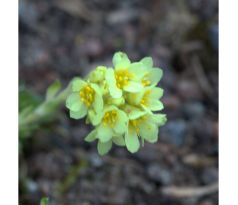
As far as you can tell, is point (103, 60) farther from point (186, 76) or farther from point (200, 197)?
point (200, 197)

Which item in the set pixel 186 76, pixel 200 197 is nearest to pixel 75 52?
pixel 186 76

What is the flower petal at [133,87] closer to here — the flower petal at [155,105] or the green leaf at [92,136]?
the flower petal at [155,105]

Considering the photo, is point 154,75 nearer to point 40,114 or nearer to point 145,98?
point 145,98

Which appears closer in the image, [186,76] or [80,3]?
[186,76]

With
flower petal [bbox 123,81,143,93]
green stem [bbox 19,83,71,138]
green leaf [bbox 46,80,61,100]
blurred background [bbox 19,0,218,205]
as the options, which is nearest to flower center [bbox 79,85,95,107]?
flower petal [bbox 123,81,143,93]

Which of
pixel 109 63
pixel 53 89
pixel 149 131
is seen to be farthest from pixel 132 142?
pixel 109 63

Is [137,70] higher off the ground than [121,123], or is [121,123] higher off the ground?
[137,70]
